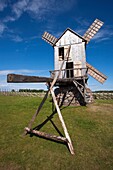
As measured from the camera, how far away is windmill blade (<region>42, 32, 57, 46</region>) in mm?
18453

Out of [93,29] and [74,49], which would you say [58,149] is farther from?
[93,29]

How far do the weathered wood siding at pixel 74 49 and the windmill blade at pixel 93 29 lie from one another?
48.8 inches

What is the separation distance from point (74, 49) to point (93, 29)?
13.0ft

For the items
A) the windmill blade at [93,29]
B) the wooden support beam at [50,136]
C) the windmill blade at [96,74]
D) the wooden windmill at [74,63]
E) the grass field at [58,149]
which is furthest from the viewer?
the windmill blade at [93,29]

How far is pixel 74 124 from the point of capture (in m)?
10.1

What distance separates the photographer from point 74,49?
1688cm

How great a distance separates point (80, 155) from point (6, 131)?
495 centimetres

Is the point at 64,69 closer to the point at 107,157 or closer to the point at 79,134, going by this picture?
the point at 79,134

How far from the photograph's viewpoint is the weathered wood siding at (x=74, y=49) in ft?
54.2

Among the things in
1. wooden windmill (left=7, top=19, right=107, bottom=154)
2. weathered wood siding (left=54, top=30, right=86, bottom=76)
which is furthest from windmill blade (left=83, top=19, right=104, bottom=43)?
weathered wood siding (left=54, top=30, right=86, bottom=76)

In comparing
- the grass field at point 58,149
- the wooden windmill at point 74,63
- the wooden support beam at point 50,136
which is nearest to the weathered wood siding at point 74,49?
the wooden windmill at point 74,63

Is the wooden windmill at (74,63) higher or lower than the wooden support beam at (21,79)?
higher

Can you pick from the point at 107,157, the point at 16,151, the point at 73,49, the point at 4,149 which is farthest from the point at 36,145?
the point at 73,49

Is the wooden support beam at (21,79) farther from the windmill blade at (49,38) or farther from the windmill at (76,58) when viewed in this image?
the windmill blade at (49,38)
